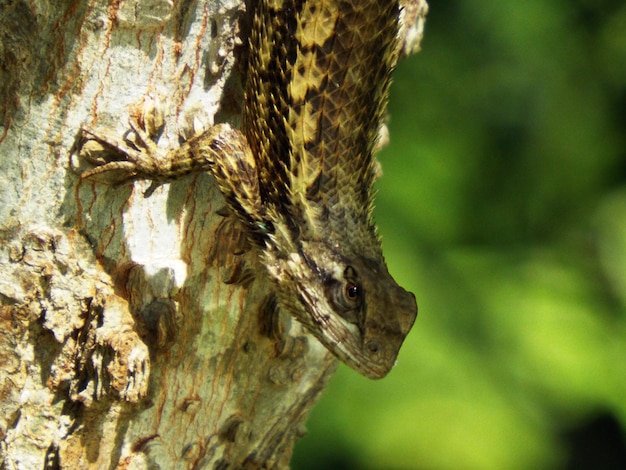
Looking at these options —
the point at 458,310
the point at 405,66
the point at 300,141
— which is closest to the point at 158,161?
the point at 300,141

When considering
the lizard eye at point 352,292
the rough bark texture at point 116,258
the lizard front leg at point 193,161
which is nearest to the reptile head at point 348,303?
the lizard eye at point 352,292

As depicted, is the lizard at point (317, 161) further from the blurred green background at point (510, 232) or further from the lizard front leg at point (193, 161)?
the blurred green background at point (510, 232)

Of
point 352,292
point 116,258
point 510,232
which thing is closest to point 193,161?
point 116,258

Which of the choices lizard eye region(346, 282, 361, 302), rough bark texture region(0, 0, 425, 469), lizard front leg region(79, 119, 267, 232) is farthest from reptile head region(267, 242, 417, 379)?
lizard front leg region(79, 119, 267, 232)

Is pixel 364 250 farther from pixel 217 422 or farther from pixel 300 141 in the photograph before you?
pixel 217 422

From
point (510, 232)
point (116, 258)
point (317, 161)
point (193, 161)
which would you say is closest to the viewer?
point (116, 258)

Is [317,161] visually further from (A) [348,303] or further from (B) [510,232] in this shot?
(B) [510,232]

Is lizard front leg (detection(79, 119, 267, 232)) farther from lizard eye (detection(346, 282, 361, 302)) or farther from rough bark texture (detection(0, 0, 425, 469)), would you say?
lizard eye (detection(346, 282, 361, 302))
